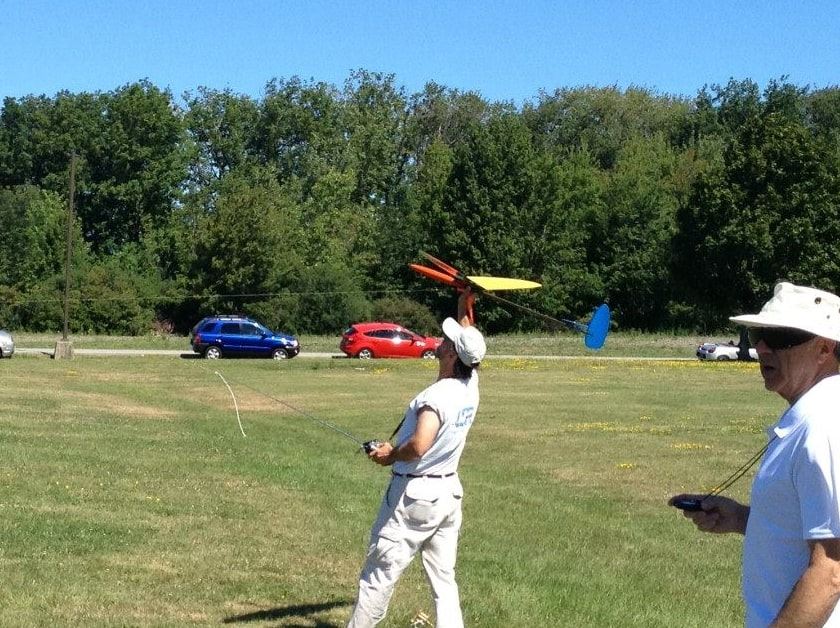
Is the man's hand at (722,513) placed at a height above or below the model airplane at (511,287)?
below

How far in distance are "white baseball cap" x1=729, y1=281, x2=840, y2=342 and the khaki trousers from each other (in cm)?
354

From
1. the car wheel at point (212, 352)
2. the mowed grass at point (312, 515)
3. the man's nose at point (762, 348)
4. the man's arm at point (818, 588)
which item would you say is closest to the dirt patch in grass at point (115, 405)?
the mowed grass at point (312, 515)

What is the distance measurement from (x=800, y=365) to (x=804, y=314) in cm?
16

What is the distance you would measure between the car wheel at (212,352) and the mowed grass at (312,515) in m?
21.9

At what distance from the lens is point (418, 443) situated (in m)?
6.88

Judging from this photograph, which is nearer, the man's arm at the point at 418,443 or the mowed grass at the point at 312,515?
the man's arm at the point at 418,443

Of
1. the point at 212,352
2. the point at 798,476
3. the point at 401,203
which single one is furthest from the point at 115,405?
the point at 401,203

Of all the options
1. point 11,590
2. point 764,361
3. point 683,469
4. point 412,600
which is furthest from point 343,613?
point 683,469

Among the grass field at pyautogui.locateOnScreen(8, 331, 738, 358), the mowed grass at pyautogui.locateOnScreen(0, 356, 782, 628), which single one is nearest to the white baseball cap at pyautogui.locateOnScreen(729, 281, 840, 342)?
the mowed grass at pyautogui.locateOnScreen(0, 356, 782, 628)

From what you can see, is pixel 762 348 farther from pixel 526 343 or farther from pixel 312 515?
pixel 526 343

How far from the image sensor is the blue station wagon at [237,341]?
52.4 m

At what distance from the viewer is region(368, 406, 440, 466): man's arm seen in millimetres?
6875

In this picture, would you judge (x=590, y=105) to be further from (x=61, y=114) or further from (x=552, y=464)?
(x=552, y=464)

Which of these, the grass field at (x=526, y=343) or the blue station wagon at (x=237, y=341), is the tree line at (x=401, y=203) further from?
the blue station wagon at (x=237, y=341)
